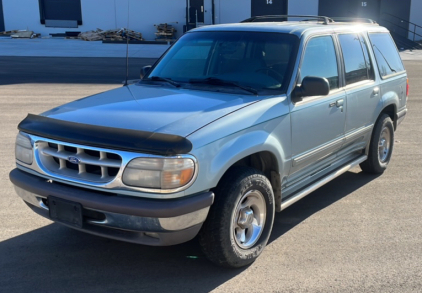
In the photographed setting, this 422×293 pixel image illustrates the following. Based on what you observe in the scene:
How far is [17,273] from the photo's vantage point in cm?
401

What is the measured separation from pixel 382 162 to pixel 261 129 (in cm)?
313

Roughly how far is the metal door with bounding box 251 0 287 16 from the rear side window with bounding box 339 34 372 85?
91.7ft

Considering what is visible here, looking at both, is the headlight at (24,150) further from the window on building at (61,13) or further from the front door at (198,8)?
the window on building at (61,13)

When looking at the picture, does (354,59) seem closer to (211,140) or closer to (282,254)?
(282,254)

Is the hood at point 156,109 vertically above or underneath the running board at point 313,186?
above

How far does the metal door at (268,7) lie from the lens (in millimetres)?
32812

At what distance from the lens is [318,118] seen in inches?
192

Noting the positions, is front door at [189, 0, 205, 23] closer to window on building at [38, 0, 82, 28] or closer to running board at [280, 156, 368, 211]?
window on building at [38, 0, 82, 28]

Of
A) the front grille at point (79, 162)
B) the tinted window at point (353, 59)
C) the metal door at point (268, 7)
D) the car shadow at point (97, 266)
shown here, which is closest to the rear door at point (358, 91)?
the tinted window at point (353, 59)

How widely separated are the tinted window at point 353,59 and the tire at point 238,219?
202 centimetres

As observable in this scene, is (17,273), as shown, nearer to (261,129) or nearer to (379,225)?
(261,129)

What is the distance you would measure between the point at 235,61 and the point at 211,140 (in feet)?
5.18

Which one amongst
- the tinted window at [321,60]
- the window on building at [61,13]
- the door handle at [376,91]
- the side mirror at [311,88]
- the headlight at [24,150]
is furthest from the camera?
the window on building at [61,13]

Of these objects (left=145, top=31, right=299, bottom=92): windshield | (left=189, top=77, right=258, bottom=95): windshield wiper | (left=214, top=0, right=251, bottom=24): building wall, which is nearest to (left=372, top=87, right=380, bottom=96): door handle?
(left=145, top=31, right=299, bottom=92): windshield
